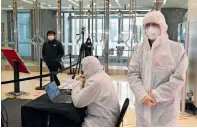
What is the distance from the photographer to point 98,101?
2.12 metres

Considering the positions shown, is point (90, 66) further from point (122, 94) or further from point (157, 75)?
point (122, 94)

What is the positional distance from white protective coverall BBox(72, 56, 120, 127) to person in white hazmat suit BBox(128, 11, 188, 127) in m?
0.23

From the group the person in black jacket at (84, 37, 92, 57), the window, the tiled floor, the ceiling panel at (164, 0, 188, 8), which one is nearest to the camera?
the tiled floor

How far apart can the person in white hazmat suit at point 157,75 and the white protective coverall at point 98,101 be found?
0.23 metres

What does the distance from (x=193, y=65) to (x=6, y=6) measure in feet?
25.2

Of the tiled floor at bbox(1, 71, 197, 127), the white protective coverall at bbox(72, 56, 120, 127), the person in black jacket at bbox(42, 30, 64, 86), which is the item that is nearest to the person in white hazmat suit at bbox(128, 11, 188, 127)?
the white protective coverall at bbox(72, 56, 120, 127)

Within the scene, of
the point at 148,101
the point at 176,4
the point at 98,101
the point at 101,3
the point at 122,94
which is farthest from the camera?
the point at 176,4

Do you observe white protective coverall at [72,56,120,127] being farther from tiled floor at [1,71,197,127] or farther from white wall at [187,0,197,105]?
white wall at [187,0,197,105]

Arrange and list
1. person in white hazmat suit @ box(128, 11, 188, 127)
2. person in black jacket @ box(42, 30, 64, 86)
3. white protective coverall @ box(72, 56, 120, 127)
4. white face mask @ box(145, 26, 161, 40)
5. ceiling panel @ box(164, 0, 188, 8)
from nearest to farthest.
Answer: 1. person in white hazmat suit @ box(128, 11, 188, 127)
2. white face mask @ box(145, 26, 161, 40)
3. white protective coverall @ box(72, 56, 120, 127)
4. person in black jacket @ box(42, 30, 64, 86)
5. ceiling panel @ box(164, 0, 188, 8)

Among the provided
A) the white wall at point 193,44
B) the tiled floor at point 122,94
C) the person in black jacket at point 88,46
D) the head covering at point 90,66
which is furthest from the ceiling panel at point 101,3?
the head covering at point 90,66

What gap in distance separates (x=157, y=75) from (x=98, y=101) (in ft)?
1.79

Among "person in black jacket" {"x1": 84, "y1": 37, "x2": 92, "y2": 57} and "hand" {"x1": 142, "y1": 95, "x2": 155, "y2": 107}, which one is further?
"person in black jacket" {"x1": 84, "y1": 37, "x2": 92, "y2": 57}

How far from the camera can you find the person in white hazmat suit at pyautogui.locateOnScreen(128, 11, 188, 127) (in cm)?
186

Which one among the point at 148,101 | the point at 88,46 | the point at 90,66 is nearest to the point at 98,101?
the point at 90,66
